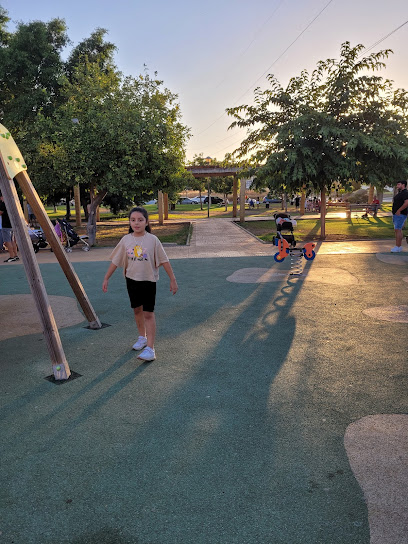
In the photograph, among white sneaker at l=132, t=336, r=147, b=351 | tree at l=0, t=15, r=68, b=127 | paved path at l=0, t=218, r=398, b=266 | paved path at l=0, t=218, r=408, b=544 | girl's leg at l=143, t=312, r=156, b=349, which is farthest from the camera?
tree at l=0, t=15, r=68, b=127

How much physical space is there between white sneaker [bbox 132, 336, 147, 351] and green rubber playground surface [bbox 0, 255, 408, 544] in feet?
0.46

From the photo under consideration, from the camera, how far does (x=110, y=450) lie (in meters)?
2.92

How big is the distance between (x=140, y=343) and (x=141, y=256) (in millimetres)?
1155

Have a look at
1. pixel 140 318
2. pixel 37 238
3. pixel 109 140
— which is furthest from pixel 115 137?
pixel 140 318

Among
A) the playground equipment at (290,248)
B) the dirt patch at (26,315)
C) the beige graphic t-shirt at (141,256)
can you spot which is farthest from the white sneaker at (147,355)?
the playground equipment at (290,248)

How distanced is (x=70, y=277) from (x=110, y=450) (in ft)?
9.26

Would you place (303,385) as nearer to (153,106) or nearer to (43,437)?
(43,437)

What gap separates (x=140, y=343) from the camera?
15.8 ft

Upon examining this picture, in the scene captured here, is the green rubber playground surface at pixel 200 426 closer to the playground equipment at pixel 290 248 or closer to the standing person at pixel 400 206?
the playground equipment at pixel 290 248

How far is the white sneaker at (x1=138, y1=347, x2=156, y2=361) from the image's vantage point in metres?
4.46

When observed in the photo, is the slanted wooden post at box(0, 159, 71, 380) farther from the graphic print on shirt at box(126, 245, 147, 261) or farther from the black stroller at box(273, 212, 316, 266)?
the black stroller at box(273, 212, 316, 266)

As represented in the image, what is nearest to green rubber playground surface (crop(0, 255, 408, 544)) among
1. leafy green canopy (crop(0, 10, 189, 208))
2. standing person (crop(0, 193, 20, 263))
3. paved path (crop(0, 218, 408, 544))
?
paved path (crop(0, 218, 408, 544))

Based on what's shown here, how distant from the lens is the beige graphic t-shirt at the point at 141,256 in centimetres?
430

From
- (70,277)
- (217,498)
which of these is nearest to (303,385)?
(217,498)
